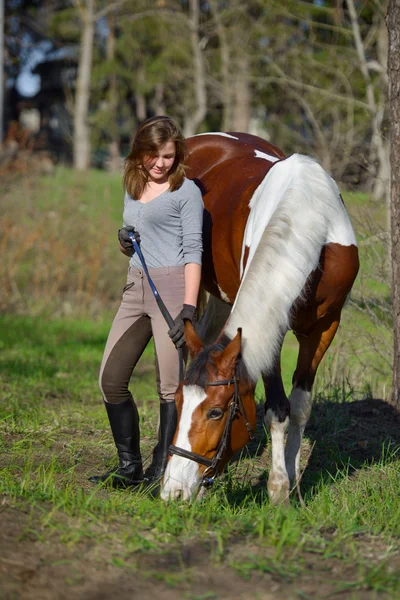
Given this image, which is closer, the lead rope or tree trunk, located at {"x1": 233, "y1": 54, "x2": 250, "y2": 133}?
the lead rope

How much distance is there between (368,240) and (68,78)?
29.0 metres

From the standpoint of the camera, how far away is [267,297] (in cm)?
342

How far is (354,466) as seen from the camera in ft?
15.2

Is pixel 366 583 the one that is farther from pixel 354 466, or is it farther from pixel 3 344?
pixel 3 344

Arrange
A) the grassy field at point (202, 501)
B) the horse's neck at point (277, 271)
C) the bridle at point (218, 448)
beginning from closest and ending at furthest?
the grassy field at point (202, 501) < the bridle at point (218, 448) < the horse's neck at point (277, 271)

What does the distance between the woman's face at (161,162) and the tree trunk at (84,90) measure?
19.7 m

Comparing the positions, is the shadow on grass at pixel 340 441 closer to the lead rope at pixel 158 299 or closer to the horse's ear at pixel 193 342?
the lead rope at pixel 158 299

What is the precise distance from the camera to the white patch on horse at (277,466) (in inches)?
147

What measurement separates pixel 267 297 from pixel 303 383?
3.25 feet

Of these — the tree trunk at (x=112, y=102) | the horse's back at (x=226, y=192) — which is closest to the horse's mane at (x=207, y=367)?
the horse's back at (x=226, y=192)

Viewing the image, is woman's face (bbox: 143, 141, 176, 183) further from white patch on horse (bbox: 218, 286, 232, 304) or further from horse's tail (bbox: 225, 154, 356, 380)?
white patch on horse (bbox: 218, 286, 232, 304)

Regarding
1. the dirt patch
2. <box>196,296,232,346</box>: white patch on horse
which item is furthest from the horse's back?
the dirt patch

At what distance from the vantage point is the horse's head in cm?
323

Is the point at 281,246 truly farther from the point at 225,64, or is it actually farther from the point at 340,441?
the point at 225,64
